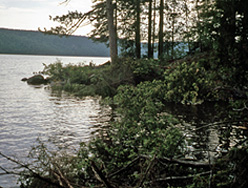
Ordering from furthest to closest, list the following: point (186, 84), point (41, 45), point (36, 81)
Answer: point (41, 45) → point (36, 81) → point (186, 84)

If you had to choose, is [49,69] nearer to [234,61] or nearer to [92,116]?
[92,116]

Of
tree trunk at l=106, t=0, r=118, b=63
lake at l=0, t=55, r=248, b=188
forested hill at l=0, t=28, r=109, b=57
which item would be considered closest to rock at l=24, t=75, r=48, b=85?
tree trunk at l=106, t=0, r=118, b=63

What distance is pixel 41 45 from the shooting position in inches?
7037

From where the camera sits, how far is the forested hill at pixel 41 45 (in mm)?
164500

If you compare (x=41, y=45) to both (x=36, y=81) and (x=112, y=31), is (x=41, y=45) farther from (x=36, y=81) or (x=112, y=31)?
(x=112, y=31)

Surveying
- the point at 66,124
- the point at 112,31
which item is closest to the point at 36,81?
the point at 112,31

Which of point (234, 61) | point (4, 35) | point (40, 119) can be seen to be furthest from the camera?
point (4, 35)

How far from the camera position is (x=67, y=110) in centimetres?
1181

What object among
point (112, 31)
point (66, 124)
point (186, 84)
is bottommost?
point (66, 124)

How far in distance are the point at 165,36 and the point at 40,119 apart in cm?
1917

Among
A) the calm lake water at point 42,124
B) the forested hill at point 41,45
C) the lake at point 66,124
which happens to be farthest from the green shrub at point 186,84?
the forested hill at point 41,45

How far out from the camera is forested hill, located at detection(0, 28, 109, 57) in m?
164

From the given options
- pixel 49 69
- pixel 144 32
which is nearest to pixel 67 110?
pixel 49 69

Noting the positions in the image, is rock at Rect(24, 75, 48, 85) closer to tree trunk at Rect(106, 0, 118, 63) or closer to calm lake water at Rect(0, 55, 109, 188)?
tree trunk at Rect(106, 0, 118, 63)
